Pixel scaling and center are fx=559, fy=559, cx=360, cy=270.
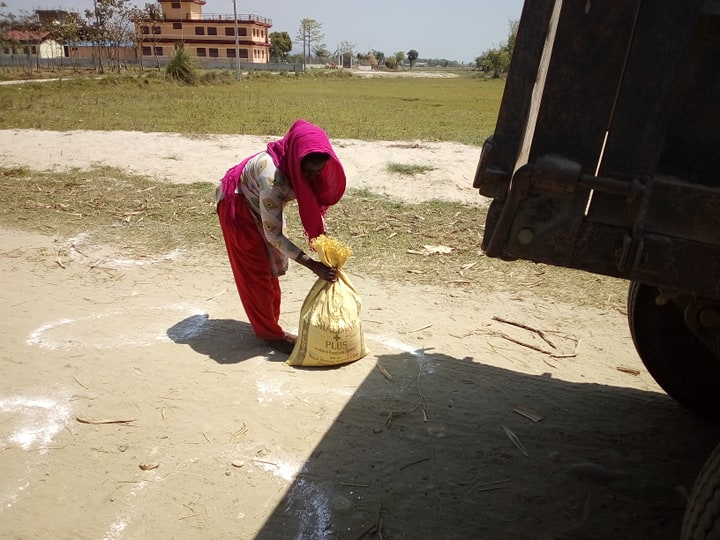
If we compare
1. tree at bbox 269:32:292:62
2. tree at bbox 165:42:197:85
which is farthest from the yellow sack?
tree at bbox 269:32:292:62

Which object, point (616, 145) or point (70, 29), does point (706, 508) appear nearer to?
point (616, 145)

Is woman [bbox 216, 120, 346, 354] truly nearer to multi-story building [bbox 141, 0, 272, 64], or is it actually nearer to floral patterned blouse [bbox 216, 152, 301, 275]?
floral patterned blouse [bbox 216, 152, 301, 275]

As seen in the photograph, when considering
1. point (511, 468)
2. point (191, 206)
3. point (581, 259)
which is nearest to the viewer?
point (581, 259)

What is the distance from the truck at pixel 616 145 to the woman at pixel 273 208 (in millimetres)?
1865

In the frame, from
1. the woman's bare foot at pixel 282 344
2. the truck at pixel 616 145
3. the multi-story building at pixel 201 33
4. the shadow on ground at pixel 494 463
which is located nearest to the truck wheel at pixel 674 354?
the shadow on ground at pixel 494 463

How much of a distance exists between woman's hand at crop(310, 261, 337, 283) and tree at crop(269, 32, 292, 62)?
294 feet

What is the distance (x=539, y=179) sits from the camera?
157cm

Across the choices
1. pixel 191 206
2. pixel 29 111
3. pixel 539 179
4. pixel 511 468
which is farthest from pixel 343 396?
pixel 29 111

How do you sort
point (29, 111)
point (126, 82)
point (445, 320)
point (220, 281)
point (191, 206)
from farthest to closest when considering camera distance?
point (126, 82) → point (29, 111) → point (191, 206) → point (220, 281) → point (445, 320)

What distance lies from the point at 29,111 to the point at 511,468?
19.0 meters

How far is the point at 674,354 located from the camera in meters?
3.20

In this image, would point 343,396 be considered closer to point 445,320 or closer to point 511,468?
point 511,468

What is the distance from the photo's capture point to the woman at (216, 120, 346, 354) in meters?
3.46

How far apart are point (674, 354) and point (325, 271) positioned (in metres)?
2.16
